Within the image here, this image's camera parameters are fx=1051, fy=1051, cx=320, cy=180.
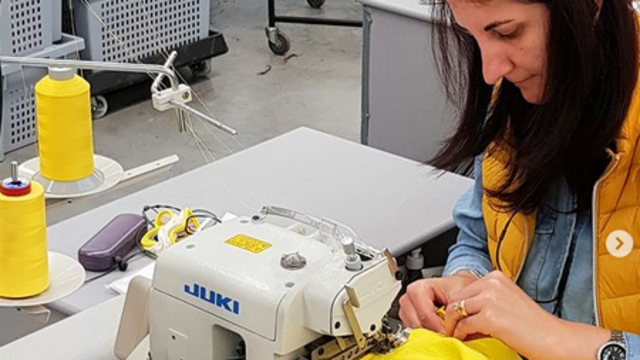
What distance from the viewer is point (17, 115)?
149 inches

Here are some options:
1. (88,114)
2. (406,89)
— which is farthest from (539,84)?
(406,89)

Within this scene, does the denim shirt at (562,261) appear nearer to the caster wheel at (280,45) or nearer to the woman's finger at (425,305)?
the woman's finger at (425,305)

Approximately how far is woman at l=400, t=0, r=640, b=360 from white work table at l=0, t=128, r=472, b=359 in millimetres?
274

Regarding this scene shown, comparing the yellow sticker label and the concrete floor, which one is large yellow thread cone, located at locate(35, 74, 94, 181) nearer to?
the yellow sticker label

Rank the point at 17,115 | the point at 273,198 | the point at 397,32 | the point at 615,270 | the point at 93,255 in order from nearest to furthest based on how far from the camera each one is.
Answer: the point at 615,270 → the point at 93,255 → the point at 273,198 → the point at 397,32 → the point at 17,115

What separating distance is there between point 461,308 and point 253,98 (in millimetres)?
3089

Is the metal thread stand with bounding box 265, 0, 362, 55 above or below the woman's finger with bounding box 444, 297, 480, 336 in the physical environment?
below

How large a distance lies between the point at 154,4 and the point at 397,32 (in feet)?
5.64

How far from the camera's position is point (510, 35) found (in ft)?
4.16

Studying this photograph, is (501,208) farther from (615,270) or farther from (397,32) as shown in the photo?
(397,32)

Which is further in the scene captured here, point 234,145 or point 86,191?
point 234,145

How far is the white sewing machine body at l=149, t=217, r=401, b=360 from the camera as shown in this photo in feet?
Answer: 3.83

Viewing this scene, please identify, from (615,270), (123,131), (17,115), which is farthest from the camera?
(123,131)

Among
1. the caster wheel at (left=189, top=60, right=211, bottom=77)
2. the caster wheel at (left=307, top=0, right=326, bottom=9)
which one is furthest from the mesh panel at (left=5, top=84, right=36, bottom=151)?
the caster wheel at (left=307, top=0, right=326, bottom=9)
